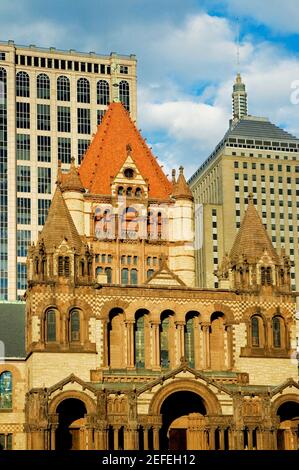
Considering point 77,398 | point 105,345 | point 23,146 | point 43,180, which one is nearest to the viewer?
point 77,398

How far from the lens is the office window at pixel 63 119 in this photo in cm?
16788

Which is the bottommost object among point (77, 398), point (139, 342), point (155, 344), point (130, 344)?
point (77, 398)

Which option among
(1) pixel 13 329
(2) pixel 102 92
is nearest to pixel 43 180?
(2) pixel 102 92

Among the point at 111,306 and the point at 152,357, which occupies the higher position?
the point at 111,306

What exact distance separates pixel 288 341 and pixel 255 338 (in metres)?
2.56

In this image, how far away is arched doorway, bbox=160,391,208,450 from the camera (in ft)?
247

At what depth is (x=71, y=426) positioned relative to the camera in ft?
242

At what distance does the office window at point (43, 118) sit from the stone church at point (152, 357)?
86.7 m

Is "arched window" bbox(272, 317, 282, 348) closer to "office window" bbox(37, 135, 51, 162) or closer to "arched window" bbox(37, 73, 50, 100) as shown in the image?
"office window" bbox(37, 135, 51, 162)

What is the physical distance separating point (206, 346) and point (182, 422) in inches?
232

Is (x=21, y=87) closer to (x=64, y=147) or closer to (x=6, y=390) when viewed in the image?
(x=64, y=147)

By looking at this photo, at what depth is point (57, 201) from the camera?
259 ft

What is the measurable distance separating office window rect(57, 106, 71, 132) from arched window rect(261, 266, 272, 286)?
92.8 meters
